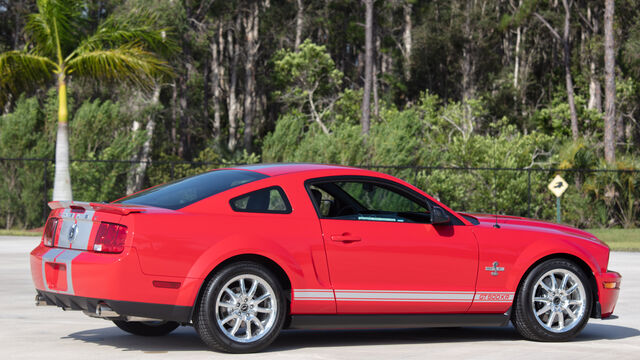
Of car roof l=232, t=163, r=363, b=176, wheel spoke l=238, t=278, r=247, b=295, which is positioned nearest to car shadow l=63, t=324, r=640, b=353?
wheel spoke l=238, t=278, r=247, b=295

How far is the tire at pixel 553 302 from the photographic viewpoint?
27.0 ft

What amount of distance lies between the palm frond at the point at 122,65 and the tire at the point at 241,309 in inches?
705

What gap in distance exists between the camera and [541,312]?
27.3 feet

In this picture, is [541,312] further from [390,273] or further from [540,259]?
[390,273]

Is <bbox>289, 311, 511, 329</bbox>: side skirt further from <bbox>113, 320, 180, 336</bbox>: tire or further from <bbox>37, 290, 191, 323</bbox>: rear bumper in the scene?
<bbox>113, 320, 180, 336</bbox>: tire

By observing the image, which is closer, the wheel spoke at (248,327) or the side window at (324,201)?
the wheel spoke at (248,327)

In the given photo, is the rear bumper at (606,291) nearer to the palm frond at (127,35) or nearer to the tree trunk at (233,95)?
the palm frond at (127,35)

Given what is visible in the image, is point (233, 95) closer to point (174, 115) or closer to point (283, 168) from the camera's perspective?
point (174, 115)

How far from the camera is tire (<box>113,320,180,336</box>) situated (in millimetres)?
8320

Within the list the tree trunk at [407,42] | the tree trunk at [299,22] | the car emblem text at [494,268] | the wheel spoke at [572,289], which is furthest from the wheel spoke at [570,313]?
the tree trunk at [407,42]

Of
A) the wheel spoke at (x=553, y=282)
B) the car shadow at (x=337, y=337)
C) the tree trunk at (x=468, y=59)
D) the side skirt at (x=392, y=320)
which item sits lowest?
the car shadow at (x=337, y=337)

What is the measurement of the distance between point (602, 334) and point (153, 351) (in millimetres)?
4359

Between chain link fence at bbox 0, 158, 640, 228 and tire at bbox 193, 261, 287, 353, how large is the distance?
881 inches

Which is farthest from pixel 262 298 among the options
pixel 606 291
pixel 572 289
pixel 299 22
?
pixel 299 22
